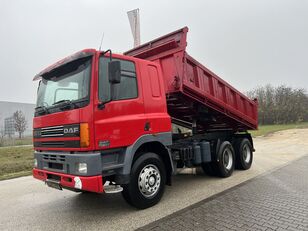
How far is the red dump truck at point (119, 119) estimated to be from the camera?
158 inches

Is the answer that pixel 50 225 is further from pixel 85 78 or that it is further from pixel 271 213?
pixel 271 213

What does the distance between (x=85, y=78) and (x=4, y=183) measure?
5.27 metres

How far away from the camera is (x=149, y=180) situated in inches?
186

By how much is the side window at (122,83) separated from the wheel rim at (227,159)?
137 inches

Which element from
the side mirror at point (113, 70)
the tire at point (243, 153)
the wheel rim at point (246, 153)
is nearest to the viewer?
the side mirror at point (113, 70)

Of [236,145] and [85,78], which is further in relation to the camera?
[236,145]

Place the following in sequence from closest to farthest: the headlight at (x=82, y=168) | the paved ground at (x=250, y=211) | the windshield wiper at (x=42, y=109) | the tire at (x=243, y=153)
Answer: the paved ground at (x=250, y=211) → the headlight at (x=82, y=168) → the windshield wiper at (x=42, y=109) → the tire at (x=243, y=153)

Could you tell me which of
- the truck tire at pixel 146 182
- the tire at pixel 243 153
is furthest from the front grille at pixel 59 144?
the tire at pixel 243 153

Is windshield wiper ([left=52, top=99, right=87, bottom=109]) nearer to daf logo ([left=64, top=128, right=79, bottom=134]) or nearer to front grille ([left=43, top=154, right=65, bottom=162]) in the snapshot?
daf logo ([left=64, top=128, right=79, bottom=134])

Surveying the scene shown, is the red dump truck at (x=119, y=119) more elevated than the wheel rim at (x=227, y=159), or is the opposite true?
the red dump truck at (x=119, y=119)

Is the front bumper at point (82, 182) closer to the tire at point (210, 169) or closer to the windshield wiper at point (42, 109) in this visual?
the windshield wiper at point (42, 109)

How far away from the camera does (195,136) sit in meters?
6.80

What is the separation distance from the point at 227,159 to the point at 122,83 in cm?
400

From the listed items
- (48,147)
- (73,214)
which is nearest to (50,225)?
(73,214)
